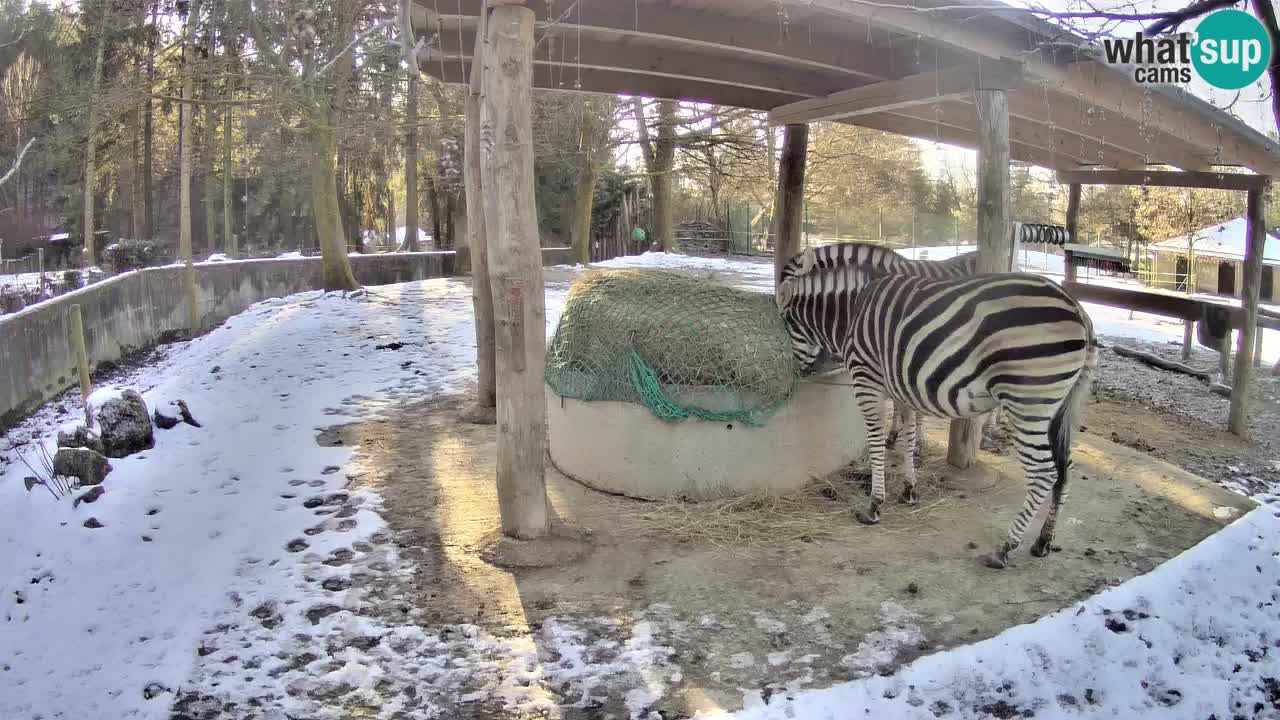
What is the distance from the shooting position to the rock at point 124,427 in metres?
6.50

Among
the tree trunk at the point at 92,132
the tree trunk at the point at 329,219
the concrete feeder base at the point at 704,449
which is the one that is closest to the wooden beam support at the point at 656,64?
the concrete feeder base at the point at 704,449

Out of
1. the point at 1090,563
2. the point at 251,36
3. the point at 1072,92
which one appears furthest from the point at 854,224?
the point at 1090,563

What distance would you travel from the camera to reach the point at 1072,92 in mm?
6633

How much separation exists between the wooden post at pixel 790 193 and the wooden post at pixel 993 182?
10.3 ft

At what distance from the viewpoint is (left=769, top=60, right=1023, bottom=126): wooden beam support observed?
19.7 feet

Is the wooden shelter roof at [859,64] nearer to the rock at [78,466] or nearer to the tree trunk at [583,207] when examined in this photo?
the rock at [78,466]

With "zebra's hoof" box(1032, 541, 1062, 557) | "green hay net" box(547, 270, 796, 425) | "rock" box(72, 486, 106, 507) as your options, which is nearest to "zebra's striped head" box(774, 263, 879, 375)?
"green hay net" box(547, 270, 796, 425)

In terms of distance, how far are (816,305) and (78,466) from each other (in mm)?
5247

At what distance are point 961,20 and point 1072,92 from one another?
73.1 inches

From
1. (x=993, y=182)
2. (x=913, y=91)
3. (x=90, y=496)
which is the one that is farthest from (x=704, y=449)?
(x=90, y=496)

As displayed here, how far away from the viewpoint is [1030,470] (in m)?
4.72

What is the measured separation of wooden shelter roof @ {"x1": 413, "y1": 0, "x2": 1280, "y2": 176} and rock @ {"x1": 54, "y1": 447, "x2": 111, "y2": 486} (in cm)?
389

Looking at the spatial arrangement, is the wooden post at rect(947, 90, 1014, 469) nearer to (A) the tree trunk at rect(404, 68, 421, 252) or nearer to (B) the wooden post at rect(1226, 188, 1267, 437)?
(B) the wooden post at rect(1226, 188, 1267, 437)

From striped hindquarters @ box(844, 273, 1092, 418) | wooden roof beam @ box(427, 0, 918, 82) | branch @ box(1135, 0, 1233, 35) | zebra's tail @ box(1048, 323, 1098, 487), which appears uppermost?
wooden roof beam @ box(427, 0, 918, 82)
